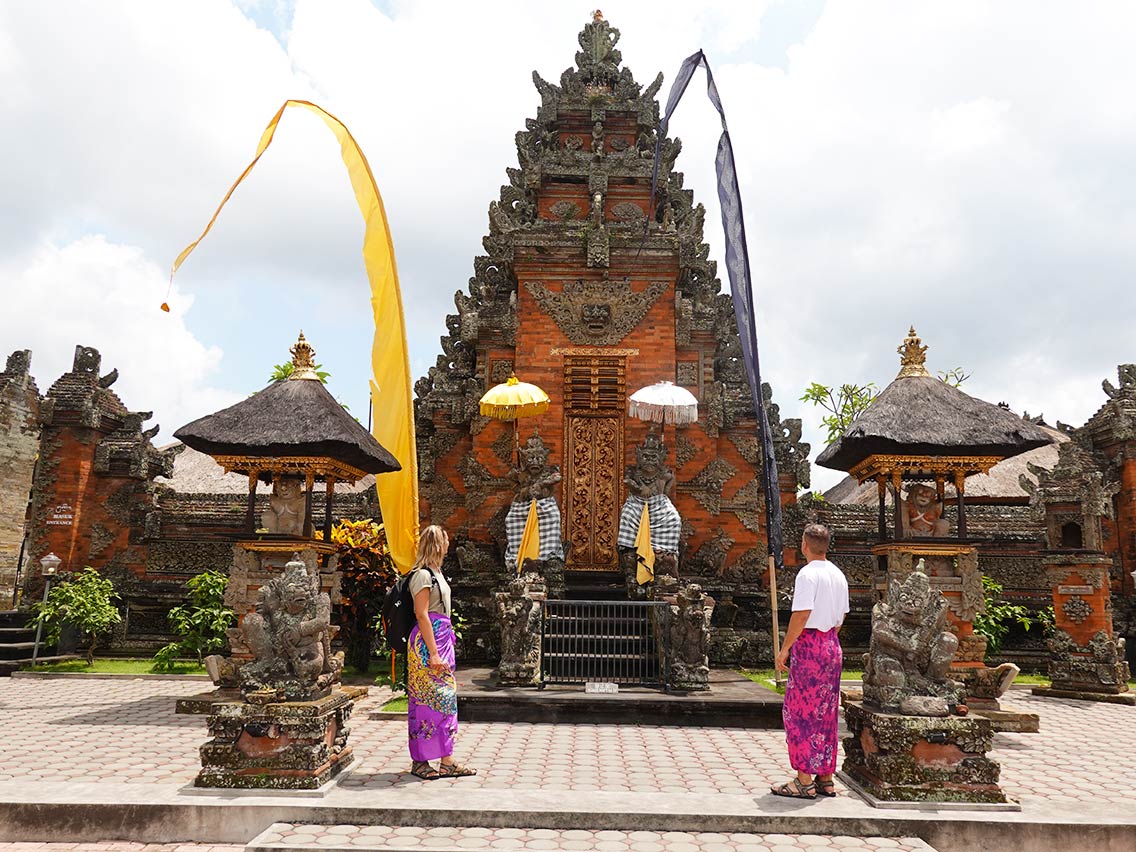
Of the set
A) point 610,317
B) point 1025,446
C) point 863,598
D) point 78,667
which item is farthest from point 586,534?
point 78,667

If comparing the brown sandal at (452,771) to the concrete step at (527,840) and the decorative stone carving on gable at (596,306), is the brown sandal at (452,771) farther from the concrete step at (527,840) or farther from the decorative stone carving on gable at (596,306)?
the decorative stone carving on gable at (596,306)

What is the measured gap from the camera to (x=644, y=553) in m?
11.6

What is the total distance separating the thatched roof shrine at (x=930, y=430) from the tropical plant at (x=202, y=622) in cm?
984

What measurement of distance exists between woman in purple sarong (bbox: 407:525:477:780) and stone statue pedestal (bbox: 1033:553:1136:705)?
10.2 m

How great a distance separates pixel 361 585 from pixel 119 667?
479 centimetres

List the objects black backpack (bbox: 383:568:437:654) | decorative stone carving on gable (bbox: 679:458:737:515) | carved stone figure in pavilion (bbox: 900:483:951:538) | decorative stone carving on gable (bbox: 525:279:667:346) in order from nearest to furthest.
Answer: black backpack (bbox: 383:568:437:654) → carved stone figure in pavilion (bbox: 900:483:951:538) → decorative stone carving on gable (bbox: 679:458:737:515) → decorative stone carving on gable (bbox: 525:279:667:346)

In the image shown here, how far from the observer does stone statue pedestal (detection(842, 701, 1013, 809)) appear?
5.29 m

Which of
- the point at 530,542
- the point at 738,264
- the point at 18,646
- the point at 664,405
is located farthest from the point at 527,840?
the point at 18,646

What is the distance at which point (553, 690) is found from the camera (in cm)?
942

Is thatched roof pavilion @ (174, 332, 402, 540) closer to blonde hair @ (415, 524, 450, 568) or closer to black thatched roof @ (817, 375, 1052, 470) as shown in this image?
blonde hair @ (415, 524, 450, 568)

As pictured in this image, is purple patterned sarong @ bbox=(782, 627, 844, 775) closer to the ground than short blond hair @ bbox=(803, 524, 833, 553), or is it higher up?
closer to the ground

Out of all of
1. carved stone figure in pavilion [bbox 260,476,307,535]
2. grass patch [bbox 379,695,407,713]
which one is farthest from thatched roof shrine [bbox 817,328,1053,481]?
carved stone figure in pavilion [bbox 260,476,307,535]

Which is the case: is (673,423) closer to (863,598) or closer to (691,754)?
(863,598)

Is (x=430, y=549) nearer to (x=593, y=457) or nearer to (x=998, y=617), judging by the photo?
(x=593, y=457)
